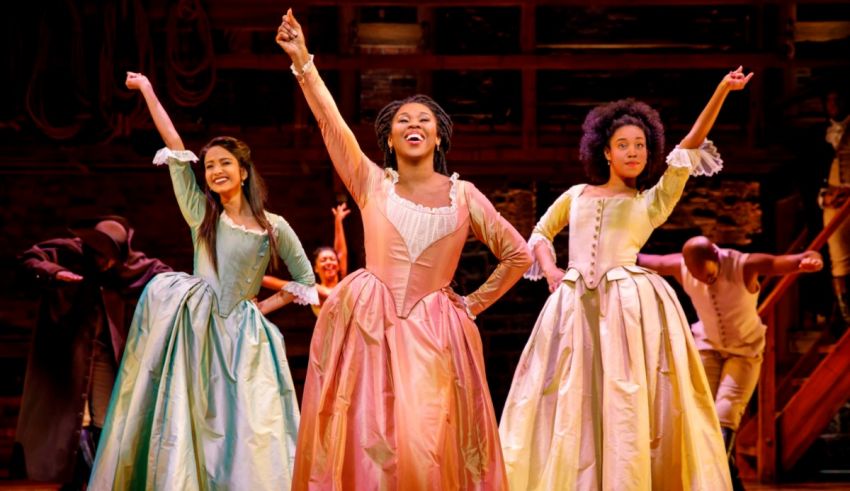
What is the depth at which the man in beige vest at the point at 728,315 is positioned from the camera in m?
6.04

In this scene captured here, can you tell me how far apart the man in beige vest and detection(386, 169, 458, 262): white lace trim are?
2313 millimetres

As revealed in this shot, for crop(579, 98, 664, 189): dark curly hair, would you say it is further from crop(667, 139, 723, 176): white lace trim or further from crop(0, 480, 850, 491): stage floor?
crop(0, 480, 850, 491): stage floor

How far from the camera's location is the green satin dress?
15.1 feet

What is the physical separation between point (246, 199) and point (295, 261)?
0.33m

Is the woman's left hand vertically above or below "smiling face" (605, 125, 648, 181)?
below

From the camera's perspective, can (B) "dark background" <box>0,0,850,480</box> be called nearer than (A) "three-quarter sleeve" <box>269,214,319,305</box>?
No

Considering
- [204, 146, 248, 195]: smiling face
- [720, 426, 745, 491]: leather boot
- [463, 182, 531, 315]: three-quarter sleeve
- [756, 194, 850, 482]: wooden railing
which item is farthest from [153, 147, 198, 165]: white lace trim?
[756, 194, 850, 482]: wooden railing

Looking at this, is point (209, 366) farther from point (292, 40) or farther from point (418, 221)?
point (292, 40)

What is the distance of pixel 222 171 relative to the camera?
16.4ft

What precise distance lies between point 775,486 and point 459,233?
3.79 m

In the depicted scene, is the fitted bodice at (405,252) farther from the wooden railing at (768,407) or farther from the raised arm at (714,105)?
the wooden railing at (768,407)

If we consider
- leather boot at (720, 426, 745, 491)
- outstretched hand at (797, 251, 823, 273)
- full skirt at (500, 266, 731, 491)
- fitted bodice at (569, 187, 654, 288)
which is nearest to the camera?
full skirt at (500, 266, 731, 491)

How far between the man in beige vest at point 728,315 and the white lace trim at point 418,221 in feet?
7.59

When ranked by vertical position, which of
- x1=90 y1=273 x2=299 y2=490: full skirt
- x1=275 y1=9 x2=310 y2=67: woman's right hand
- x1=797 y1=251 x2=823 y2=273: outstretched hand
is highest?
→ x1=275 y1=9 x2=310 y2=67: woman's right hand
